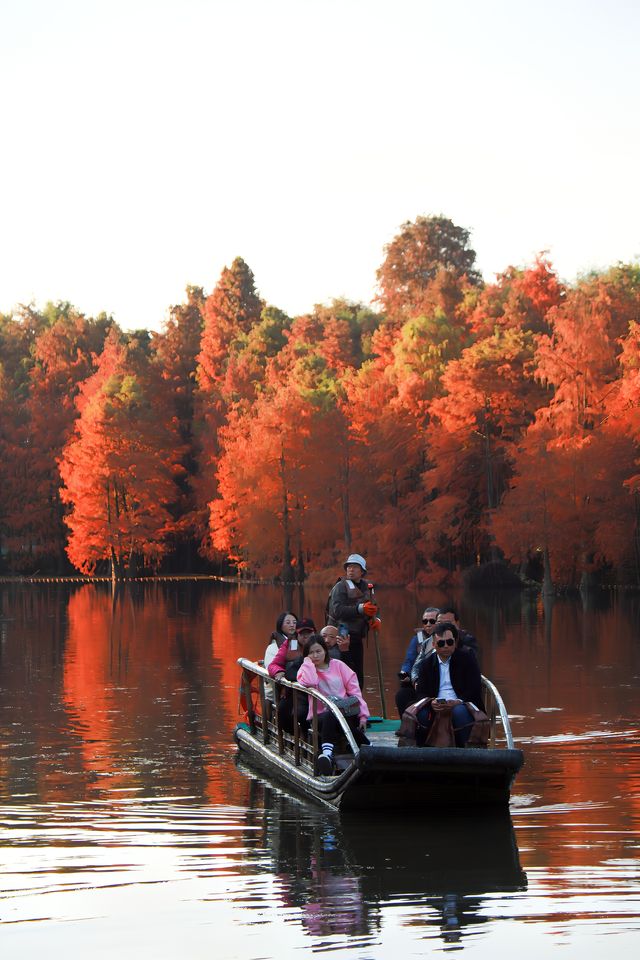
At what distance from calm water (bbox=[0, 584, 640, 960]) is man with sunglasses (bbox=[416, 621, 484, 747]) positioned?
774 mm

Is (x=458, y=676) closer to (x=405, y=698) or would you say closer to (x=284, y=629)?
(x=405, y=698)

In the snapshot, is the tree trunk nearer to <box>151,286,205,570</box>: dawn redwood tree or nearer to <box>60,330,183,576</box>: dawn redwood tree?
<box>60,330,183,576</box>: dawn redwood tree

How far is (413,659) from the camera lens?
48.4 ft

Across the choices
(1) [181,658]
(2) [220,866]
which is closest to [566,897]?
(2) [220,866]

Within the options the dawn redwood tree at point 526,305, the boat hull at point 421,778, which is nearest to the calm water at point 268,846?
the boat hull at point 421,778

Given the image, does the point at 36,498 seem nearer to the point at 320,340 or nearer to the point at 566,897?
the point at 320,340

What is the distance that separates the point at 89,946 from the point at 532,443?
44.5 meters

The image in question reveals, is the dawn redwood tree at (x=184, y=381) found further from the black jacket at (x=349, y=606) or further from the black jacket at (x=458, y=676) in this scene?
the black jacket at (x=458, y=676)

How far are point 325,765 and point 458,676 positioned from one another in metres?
1.49

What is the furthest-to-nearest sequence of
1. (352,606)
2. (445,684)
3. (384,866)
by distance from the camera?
(352,606) < (445,684) < (384,866)

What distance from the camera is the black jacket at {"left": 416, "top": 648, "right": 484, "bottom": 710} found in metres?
12.8

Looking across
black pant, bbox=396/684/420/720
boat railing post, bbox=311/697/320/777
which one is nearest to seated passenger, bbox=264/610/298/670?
black pant, bbox=396/684/420/720

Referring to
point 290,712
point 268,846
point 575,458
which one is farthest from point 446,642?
point 575,458

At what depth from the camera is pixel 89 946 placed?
8844 mm
